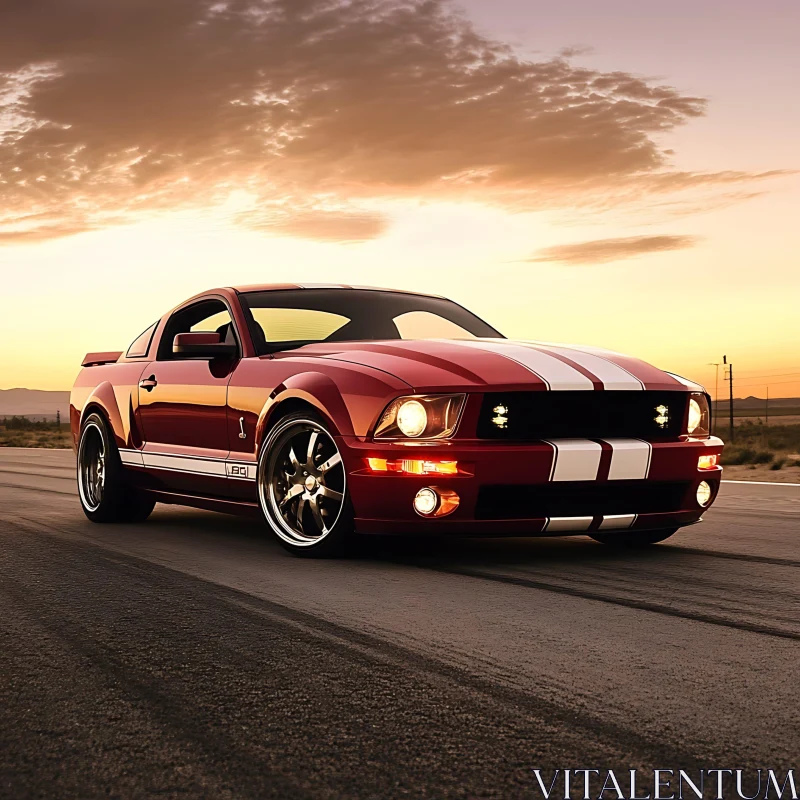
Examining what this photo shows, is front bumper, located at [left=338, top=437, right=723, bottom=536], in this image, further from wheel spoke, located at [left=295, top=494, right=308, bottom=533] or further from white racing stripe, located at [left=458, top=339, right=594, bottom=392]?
wheel spoke, located at [left=295, top=494, right=308, bottom=533]

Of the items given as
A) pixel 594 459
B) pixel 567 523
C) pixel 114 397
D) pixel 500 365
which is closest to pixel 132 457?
pixel 114 397

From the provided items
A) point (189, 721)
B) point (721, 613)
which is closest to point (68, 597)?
point (189, 721)

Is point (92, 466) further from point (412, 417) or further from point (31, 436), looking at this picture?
point (31, 436)

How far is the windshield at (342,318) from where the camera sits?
6938mm

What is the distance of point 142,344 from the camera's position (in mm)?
8156

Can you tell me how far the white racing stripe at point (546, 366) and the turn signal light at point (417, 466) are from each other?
0.63 m

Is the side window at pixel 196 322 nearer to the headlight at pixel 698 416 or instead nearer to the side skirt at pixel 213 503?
the side skirt at pixel 213 503

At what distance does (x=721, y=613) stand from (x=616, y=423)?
151 centimetres

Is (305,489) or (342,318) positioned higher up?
(342,318)

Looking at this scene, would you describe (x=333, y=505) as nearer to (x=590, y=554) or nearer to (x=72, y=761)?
(x=590, y=554)

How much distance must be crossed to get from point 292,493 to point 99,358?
3.20m

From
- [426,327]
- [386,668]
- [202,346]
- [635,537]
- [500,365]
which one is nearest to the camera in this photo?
[386,668]

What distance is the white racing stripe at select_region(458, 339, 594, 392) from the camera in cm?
572

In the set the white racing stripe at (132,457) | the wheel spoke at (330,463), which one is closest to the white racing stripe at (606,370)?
the wheel spoke at (330,463)
